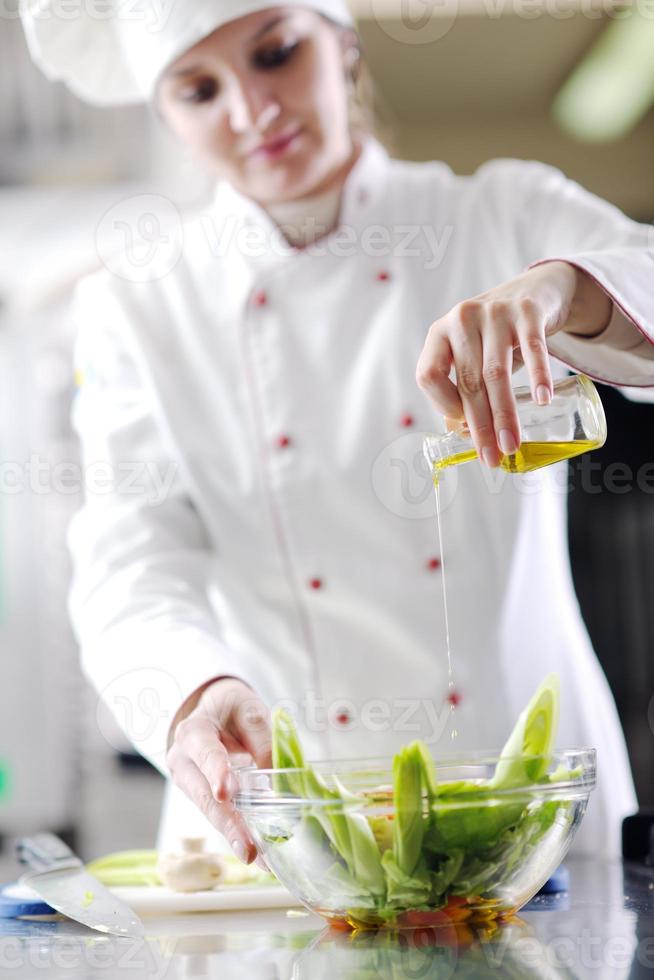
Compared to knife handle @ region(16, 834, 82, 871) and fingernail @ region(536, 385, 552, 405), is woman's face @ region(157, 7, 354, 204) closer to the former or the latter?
fingernail @ region(536, 385, 552, 405)

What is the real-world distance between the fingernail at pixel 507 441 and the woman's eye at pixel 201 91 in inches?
29.7

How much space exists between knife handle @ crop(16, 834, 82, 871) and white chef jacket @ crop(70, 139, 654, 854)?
28cm

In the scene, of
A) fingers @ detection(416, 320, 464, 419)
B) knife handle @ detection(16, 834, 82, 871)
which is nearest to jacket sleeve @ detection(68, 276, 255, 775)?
knife handle @ detection(16, 834, 82, 871)

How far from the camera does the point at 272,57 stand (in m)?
1.35

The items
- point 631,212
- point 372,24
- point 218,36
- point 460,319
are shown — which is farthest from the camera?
point 631,212

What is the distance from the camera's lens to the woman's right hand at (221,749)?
828 millimetres

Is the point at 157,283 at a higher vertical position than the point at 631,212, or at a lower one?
lower

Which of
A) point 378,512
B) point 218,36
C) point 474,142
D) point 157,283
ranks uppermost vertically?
point 474,142

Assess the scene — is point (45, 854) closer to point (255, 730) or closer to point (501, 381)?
point (255, 730)

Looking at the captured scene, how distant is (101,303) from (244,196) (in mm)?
243

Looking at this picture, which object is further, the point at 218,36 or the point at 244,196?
the point at 244,196

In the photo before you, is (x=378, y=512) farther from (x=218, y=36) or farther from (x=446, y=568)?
(x=218, y=36)

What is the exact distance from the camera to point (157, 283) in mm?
1543

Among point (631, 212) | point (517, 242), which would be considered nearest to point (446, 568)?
point (517, 242)
